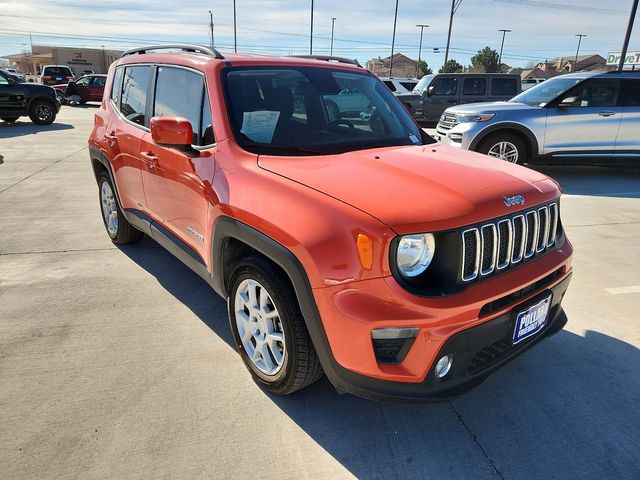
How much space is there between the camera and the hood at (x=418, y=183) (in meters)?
2.00

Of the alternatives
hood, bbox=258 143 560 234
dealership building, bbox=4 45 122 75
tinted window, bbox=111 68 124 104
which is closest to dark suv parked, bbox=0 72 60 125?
tinted window, bbox=111 68 124 104

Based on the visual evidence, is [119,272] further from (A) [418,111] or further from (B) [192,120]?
(A) [418,111]

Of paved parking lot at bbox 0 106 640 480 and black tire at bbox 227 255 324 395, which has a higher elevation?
black tire at bbox 227 255 324 395

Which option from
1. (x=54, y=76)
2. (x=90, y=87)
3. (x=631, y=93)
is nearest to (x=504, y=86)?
(x=631, y=93)

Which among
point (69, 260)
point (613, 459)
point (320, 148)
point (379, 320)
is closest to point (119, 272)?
point (69, 260)

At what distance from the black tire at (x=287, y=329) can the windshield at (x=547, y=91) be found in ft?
24.5

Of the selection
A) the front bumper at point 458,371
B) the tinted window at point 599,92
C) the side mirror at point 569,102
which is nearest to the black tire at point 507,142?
the side mirror at point 569,102

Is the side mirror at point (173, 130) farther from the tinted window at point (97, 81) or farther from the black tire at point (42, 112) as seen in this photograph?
the tinted window at point (97, 81)

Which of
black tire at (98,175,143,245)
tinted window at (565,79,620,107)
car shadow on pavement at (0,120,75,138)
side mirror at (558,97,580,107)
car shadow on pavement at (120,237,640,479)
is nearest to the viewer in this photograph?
car shadow on pavement at (120,237,640,479)

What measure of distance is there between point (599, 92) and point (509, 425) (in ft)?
25.2

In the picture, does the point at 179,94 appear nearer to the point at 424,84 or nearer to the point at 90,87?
the point at 424,84

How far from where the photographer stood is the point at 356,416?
8.21ft

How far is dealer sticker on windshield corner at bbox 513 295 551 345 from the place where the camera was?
227 cm

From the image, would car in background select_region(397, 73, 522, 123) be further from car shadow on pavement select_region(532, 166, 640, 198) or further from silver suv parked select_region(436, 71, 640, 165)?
silver suv parked select_region(436, 71, 640, 165)
